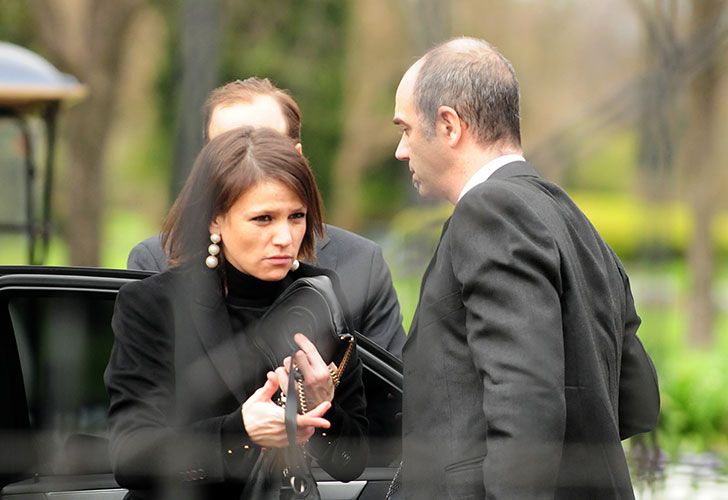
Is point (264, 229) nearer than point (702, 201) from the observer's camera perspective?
Yes

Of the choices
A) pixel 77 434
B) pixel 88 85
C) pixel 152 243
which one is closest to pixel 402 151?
pixel 152 243

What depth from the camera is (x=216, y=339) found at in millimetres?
2166

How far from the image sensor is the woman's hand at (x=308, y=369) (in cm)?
204

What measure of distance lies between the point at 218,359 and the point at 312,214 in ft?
0.95

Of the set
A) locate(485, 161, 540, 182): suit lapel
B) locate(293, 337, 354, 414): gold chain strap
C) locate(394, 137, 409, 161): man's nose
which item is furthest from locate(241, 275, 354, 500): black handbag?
locate(485, 161, 540, 182): suit lapel

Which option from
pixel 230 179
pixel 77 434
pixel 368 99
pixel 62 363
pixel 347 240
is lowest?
pixel 368 99

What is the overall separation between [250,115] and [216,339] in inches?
25.8

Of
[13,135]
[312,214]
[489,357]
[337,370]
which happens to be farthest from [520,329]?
[13,135]

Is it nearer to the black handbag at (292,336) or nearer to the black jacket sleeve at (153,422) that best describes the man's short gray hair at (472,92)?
the black handbag at (292,336)

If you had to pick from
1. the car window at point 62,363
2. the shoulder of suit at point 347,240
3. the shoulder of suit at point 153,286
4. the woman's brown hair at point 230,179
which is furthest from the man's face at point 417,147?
the car window at point 62,363

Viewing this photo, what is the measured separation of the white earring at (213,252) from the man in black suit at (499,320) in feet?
1.08

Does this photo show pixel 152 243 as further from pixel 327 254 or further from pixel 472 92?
pixel 472 92

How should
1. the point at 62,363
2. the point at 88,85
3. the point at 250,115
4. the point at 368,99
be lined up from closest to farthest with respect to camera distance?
the point at 250,115 < the point at 62,363 < the point at 88,85 < the point at 368,99

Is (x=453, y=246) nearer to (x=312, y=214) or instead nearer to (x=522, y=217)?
(x=522, y=217)
